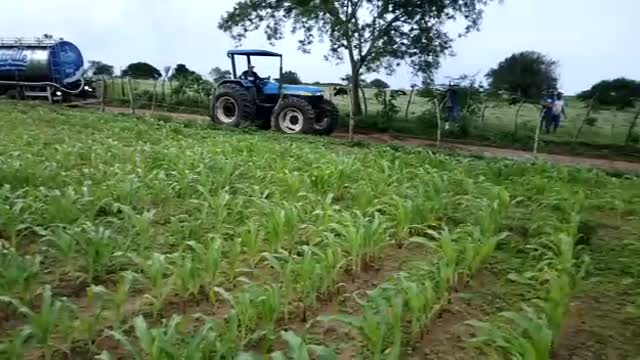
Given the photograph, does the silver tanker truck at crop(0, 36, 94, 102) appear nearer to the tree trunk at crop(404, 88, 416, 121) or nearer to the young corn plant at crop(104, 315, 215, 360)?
the tree trunk at crop(404, 88, 416, 121)

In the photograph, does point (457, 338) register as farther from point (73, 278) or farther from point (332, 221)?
point (73, 278)

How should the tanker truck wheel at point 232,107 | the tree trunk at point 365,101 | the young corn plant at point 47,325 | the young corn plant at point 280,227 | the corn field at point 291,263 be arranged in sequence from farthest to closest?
the tree trunk at point 365,101 → the tanker truck wheel at point 232,107 → the young corn plant at point 280,227 → the corn field at point 291,263 → the young corn plant at point 47,325

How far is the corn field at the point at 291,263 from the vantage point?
2.72m

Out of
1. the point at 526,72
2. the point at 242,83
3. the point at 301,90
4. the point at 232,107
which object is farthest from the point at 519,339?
the point at 526,72

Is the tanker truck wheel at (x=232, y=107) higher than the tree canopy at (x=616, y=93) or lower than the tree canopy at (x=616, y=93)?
lower

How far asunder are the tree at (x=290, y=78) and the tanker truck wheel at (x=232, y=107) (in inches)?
44.4

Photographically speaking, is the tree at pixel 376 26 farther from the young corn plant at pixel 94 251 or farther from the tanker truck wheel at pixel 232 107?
the young corn plant at pixel 94 251

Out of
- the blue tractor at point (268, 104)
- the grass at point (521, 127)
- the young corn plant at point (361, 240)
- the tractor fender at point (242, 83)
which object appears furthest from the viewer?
the grass at point (521, 127)

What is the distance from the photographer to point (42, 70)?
20547mm

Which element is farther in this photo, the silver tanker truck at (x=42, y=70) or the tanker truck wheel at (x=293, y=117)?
the silver tanker truck at (x=42, y=70)

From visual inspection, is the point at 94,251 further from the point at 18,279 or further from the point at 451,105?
the point at 451,105

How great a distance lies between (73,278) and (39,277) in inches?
8.1

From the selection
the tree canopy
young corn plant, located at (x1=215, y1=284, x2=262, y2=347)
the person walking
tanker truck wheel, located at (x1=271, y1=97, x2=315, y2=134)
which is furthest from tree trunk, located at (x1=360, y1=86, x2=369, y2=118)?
young corn plant, located at (x1=215, y1=284, x2=262, y2=347)

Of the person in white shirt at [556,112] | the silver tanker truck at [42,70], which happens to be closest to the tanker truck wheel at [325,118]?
the person in white shirt at [556,112]
